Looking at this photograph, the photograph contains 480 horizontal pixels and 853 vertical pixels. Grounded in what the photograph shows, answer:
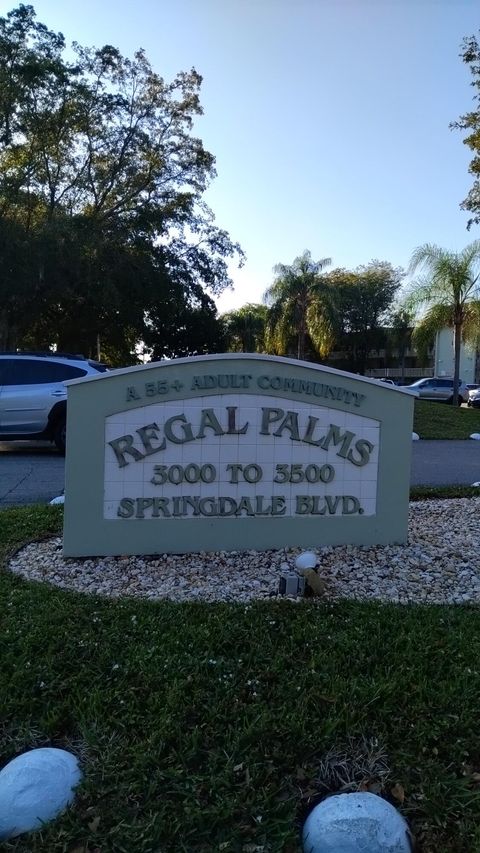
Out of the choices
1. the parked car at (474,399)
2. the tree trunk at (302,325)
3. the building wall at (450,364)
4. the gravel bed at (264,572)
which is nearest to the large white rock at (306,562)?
the gravel bed at (264,572)

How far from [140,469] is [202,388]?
2.65 ft

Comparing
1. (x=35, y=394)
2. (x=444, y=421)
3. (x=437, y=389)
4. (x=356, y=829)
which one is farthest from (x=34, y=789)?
(x=437, y=389)

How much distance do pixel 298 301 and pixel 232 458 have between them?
27.6 metres

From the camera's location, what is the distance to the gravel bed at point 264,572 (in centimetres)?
452

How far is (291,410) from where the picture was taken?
5.46 meters

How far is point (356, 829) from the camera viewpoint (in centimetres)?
237

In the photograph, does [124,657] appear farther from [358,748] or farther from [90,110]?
[90,110]

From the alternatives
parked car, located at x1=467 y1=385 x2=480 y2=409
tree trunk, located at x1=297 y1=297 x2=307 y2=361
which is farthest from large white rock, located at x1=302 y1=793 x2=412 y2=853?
parked car, located at x1=467 y1=385 x2=480 y2=409

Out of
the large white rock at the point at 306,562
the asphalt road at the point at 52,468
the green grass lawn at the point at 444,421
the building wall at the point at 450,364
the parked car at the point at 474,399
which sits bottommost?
the asphalt road at the point at 52,468

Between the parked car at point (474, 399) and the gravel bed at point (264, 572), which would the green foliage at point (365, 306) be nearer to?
the parked car at point (474, 399)

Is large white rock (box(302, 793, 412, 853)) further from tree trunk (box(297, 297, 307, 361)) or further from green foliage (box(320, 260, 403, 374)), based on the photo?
green foliage (box(320, 260, 403, 374))

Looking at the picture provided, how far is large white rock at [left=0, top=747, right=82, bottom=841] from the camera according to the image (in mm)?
2475

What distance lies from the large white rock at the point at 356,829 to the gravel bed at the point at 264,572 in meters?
1.92

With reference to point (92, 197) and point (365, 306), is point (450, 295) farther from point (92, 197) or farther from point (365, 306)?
point (365, 306)
